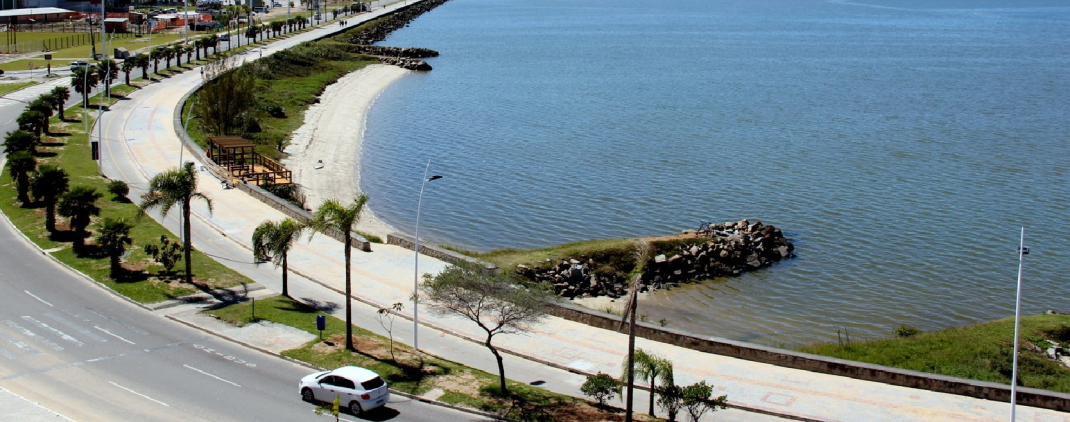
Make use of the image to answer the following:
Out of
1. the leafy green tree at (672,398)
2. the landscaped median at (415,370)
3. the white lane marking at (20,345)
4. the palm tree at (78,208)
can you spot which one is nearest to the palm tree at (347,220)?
the landscaped median at (415,370)

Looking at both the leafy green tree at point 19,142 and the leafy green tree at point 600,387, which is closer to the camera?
the leafy green tree at point 600,387

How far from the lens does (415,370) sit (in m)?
34.0

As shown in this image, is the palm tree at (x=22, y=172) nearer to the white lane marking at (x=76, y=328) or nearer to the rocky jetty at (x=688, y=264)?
the white lane marking at (x=76, y=328)

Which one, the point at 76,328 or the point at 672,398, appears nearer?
the point at 672,398

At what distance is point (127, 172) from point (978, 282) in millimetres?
48441

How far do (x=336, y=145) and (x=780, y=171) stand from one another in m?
35.0

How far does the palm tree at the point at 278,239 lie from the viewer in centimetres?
3975

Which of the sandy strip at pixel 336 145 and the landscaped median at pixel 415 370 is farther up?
the sandy strip at pixel 336 145

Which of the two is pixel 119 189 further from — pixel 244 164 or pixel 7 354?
pixel 7 354

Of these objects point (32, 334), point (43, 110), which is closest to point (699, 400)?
point (32, 334)

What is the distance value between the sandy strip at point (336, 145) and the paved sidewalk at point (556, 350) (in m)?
8.87

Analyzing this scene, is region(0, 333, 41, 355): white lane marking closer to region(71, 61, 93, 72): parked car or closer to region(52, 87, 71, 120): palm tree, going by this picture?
region(52, 87, 71, 120): palm tree

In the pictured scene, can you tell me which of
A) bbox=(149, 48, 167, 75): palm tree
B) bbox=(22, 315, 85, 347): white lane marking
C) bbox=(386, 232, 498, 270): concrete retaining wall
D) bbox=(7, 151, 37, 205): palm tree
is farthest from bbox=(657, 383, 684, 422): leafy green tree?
bbox=(149, 48, 167, 75): palm tree

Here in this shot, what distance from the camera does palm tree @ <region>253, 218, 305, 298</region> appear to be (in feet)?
130
